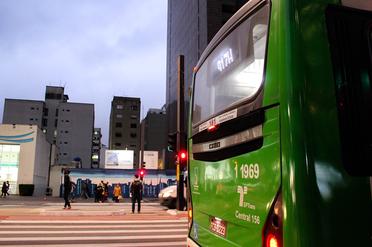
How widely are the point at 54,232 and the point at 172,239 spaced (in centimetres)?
380

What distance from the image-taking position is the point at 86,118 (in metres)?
87.6

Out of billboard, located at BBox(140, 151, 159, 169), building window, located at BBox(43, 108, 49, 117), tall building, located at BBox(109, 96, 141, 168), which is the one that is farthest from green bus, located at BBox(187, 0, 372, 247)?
tall building, located at BBox(109, 96, 141, 168)

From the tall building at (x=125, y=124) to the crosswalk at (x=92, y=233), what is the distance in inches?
4196

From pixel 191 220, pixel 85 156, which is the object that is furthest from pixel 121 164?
pixel 191 220

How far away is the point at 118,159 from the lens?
5175cm

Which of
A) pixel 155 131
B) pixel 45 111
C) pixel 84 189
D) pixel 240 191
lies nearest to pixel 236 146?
pixel 240 191

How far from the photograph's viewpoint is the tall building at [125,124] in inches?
4828

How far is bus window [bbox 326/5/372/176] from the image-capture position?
110 inches

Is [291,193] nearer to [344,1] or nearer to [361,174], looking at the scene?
[361,174]

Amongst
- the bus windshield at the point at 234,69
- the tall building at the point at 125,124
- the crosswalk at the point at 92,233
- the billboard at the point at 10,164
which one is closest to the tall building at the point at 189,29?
the billboard at the point at 10,164

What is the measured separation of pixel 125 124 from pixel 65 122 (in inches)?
1494

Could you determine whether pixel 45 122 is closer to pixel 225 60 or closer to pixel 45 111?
pixel 45 111

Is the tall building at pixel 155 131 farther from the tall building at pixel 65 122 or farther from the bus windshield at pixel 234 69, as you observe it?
the bus windshield at pixel 234 69

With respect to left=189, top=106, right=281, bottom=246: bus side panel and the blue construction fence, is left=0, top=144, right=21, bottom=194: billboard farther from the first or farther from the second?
left=189, top=106, right=281, bottom=246: bus side panel
